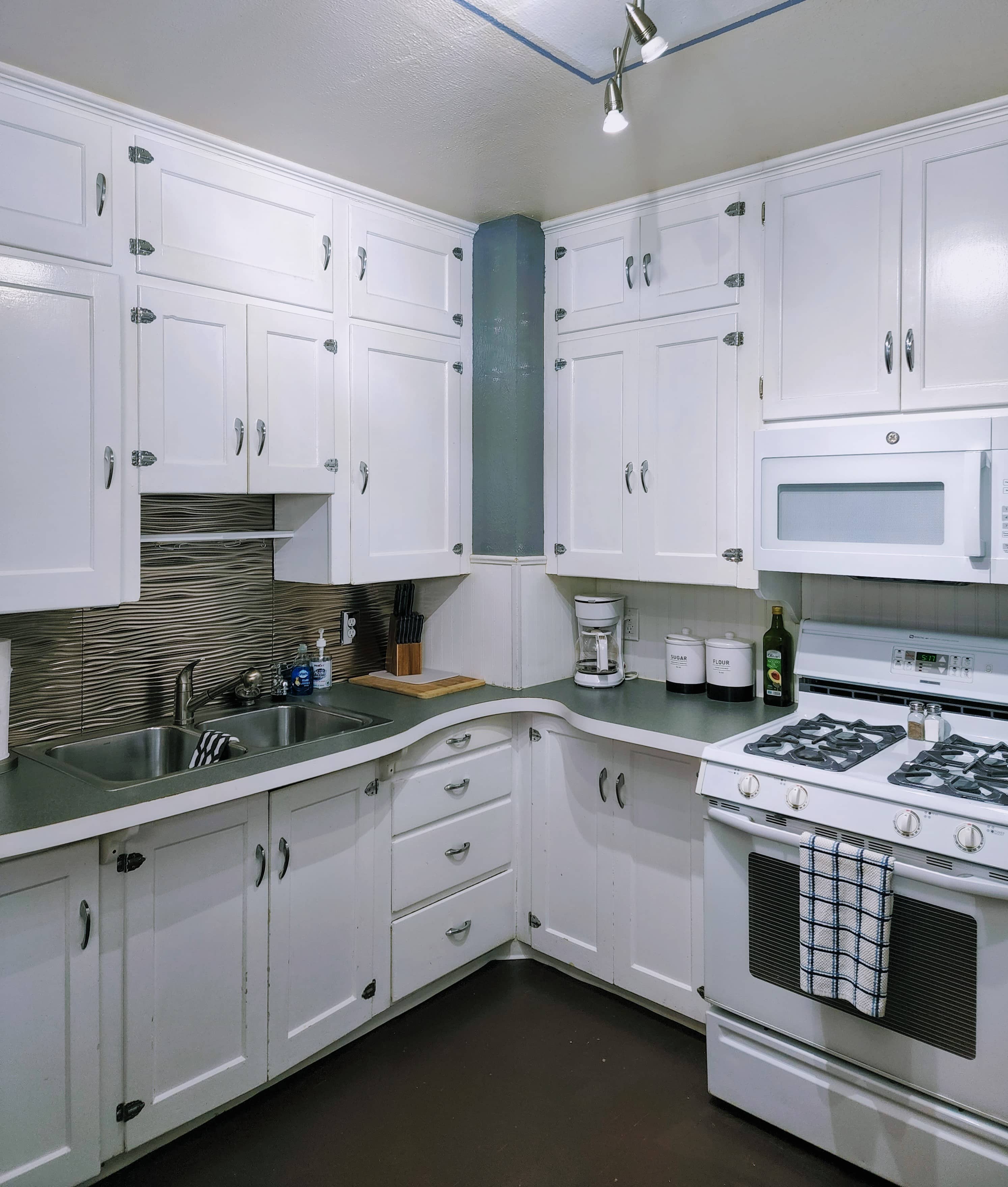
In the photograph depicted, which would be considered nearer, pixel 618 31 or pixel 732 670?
pixel 618 31

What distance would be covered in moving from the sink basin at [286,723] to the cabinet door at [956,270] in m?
1.75

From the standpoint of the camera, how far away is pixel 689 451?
2.61 metres

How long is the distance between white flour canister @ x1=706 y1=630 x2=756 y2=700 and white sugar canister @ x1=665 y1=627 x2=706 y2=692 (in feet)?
0.27

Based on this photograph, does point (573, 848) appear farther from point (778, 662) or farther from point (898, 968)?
point (898, 968)

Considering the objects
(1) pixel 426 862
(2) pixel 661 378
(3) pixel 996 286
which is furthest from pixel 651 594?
(3) pixel 996 286

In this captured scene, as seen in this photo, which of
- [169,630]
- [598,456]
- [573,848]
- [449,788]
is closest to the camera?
[169,630]

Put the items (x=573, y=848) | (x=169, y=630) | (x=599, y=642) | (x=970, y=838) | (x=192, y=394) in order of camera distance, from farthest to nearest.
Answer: (x=599, y=642) → (x=573, y=848) → (x=169, y=630) → (x=192, y=394) → (x=970, y=838)

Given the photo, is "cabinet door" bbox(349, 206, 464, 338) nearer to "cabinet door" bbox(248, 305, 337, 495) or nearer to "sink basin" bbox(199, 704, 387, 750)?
"cabinet door" bbox(248, 305, 337, 495)

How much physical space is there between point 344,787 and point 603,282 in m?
1.80

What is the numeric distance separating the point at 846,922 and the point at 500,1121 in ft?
3.32

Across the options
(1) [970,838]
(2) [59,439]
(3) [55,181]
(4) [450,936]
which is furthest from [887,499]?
(3) [55,181]

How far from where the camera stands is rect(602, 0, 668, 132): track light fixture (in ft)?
5.06

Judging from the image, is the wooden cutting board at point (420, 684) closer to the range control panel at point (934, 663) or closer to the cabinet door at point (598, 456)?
the cabinet door at point (598, 456)

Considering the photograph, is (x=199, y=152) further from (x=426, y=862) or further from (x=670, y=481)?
(x=426, y=862)
